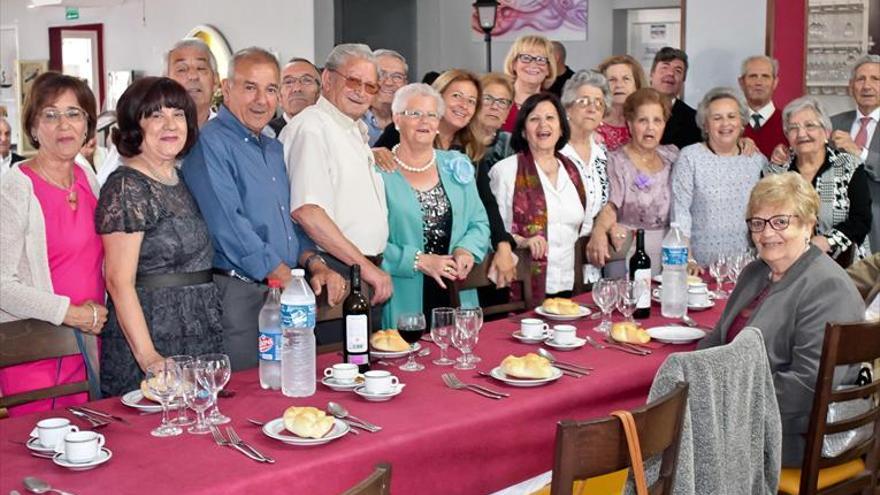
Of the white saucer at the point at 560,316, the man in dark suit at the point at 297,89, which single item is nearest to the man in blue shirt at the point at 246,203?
the white saucer at the point at 560,316

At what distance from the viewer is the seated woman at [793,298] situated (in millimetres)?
2916

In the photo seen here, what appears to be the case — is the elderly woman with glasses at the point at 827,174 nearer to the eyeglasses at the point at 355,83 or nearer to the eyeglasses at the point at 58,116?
the eyeglasses at the point at 355,83

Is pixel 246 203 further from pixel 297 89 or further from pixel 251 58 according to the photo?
pixel 297 89

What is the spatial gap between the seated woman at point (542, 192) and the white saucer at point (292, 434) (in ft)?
7.23

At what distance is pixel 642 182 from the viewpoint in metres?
4.84

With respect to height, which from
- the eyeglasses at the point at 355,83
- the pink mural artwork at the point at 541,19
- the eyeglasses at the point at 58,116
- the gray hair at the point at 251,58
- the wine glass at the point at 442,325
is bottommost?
the wine glass at the point at 442,325

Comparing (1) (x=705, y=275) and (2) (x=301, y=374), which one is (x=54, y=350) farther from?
(1) (x=705, y=275)

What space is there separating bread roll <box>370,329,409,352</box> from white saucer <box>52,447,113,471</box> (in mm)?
1012

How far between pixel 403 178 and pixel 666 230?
145 cm

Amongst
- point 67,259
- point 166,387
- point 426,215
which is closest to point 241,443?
point 166,387

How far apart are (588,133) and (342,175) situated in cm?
151

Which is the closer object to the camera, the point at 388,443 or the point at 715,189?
the point at 388,443

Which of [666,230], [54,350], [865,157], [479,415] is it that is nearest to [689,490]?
[479,415]

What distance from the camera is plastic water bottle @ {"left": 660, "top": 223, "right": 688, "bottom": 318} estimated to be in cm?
363
